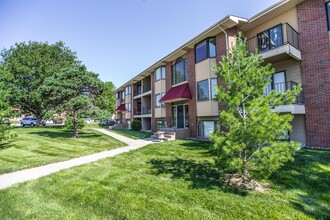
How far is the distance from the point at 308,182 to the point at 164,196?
4.44m

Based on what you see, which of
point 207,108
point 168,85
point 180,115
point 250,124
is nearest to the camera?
point 250,124

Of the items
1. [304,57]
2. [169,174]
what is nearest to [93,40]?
[169,174]

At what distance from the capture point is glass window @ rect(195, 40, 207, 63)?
15.3 m

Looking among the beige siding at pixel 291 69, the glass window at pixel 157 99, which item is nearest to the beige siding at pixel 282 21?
the beige siding at pixel 291 69

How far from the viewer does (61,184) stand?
572 centimetres

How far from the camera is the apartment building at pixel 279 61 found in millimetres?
10258

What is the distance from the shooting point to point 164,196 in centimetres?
468

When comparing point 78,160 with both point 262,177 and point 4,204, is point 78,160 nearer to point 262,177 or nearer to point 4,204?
point 4,204

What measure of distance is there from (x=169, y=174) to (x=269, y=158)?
10.7ft

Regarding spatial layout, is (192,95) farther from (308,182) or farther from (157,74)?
(308,182)

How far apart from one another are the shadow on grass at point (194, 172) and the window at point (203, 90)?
8045mm

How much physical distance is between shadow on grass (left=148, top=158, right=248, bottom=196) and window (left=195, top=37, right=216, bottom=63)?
10078 millimetres

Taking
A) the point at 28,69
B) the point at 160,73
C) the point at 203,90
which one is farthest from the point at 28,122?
the point at 203,90

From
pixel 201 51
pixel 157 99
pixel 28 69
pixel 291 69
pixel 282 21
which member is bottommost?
pixel 157 99
